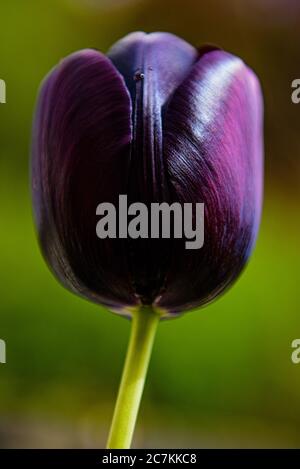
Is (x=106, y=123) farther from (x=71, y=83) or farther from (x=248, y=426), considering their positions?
(x=248, y=426)

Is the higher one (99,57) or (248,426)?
(99,57)

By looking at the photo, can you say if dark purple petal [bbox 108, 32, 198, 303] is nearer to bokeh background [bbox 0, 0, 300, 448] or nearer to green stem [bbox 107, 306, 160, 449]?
green stem [bbox 107, 306, 160, 449]

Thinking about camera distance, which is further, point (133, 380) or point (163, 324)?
point (163, 324)

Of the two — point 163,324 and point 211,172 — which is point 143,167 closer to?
point 211,172

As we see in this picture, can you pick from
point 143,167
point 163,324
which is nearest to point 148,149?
point 143,167
